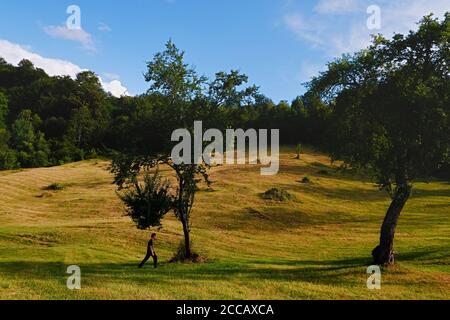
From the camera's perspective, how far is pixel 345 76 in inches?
1235

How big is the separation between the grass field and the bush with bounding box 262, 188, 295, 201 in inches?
45.2

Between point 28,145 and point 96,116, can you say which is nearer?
point 28,145

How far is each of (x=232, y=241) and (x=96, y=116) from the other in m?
92.7

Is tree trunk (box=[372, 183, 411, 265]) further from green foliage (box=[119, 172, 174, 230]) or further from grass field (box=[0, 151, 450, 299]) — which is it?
green foliage (box=[119, 172, 174, 230])

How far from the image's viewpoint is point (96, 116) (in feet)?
410

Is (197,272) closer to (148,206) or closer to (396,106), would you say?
(148,206)

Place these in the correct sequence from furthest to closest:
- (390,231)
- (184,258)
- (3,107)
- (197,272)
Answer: (3,107)
(184,258)
(390,231)
(197,272)

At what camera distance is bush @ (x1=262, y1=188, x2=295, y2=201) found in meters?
61.3

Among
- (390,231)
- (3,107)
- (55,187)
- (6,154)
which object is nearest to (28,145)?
(6,154)

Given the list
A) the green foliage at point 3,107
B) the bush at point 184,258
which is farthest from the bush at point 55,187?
the green foliage at point 3,107

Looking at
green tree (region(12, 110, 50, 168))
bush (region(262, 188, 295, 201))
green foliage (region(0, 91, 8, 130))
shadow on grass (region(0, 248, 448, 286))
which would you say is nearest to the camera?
shadow on grass (region(0, 248, 448, 286))

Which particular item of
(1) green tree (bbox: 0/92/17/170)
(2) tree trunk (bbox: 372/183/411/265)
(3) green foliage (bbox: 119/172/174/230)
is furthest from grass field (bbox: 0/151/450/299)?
(1) green tree (bbox: 0/92/17/170)
